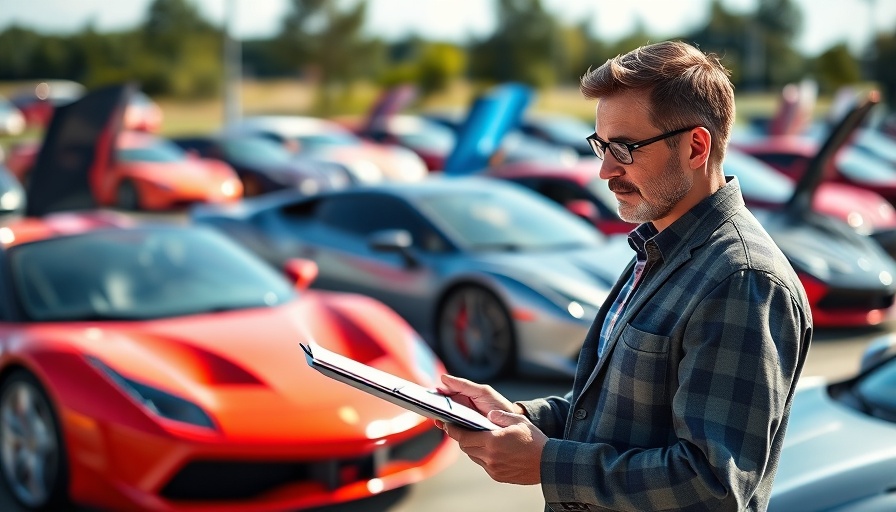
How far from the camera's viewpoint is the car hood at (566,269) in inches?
246

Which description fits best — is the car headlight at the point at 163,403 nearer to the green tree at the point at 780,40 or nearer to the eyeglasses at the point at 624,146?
the eyeglasses at the point at 624,146

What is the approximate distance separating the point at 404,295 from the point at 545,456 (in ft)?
17.5

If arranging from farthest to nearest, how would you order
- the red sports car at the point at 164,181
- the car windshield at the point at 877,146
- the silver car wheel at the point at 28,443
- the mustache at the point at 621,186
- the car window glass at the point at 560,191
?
the car windshield at the point at 877,146 → the red sports car at the point at 164,181 → the car window glass at the point at 560,191 → the silver car wheel at the point at 28,443 → the mustache at the point at 621,186

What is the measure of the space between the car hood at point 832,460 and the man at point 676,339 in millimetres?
1191

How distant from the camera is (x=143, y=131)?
94.6 ft

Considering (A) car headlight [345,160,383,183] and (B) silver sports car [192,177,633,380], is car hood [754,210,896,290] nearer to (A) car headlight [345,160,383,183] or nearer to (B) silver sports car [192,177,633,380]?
(B) silver sports car [192,177,633,380]

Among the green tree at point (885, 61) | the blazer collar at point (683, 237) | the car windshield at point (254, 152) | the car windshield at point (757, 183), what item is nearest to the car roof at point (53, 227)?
the blazer collar at point (683, 237)

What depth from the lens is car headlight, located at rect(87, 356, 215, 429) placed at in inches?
158

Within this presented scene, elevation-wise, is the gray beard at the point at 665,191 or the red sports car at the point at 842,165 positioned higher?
the gray beard at the point at 665,191

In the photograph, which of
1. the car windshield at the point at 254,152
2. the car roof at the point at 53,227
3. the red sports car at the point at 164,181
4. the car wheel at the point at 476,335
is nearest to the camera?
the car roof at the point at 53,227

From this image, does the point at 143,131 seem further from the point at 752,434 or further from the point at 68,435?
the point at 752,434

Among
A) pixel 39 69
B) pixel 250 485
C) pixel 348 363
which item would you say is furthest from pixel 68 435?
pixel 39 69

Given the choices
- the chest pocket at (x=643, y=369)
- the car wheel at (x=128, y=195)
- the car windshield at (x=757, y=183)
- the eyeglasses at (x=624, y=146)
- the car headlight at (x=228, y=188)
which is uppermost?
the eyeglasses at (x=624, y=146)

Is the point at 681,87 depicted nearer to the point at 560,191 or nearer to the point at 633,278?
the point at 633,278
